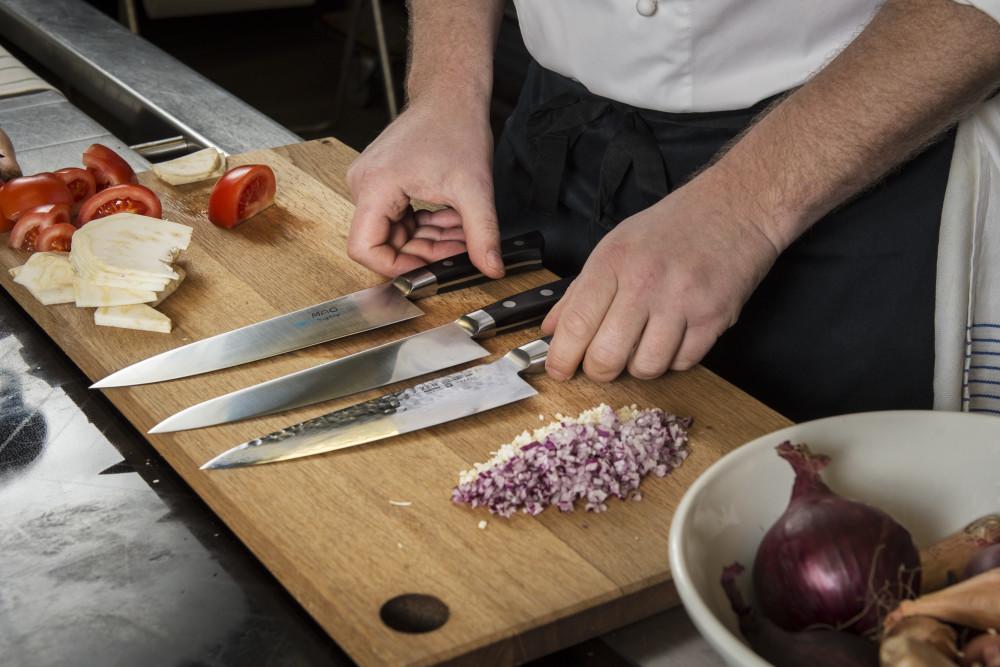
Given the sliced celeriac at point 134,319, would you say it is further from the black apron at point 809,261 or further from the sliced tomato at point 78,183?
the black apron at point 809,261

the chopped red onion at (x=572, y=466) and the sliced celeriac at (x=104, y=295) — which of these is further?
the sliced celeriac at (x=104, y=295)

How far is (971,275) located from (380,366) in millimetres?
664

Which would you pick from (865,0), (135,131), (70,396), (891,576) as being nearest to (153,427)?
(70,396)

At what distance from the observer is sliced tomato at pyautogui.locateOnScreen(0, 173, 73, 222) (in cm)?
142

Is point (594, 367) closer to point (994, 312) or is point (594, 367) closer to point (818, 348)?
point (818, 348)

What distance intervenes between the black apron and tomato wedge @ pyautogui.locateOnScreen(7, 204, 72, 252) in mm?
602

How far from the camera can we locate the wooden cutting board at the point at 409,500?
0.89m

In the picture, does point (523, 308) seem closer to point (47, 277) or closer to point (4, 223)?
point (47, 277)

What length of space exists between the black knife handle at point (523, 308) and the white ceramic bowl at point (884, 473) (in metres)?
0.48

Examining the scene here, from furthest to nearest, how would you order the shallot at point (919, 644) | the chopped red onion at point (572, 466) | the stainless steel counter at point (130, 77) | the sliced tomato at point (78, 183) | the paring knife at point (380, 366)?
the stainless steel counter at point (130, 77), the sliced tomato at point (78, 183), the paring knife at point (380, 366), the chopped red onion at point (572, 466), the shallot at point (919, 644)

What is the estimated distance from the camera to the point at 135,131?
198 cm

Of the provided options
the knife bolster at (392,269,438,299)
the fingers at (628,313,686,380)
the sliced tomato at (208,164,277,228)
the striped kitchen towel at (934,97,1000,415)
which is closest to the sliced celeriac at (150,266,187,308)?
the sliced tomato at (208,164,277,228)

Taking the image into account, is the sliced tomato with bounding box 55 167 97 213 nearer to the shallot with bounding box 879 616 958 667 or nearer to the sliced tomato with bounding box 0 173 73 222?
the sliced tomato with bounding box 0 173 73 222

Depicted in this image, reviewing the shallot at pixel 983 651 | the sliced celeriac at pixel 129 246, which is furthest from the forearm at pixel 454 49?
the shallot at pixel 983 651
